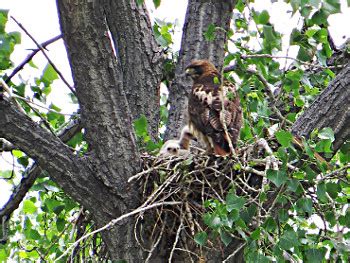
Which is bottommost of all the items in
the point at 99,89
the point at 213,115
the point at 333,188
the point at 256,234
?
the point at 256,234

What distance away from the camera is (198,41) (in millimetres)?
5590

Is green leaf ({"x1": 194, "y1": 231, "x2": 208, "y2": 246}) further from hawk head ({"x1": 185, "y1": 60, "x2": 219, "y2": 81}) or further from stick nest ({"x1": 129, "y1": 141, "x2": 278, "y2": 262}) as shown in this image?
hawk head ({"x1": 185, "y1": 60, "x2": 219, "y2": 81})

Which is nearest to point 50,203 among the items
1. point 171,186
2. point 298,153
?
point 171,186

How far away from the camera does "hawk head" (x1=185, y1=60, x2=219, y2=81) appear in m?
5.32

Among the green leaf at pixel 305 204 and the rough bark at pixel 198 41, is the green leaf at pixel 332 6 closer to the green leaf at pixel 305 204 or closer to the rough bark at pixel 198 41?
the green leaf at pixel 305 204

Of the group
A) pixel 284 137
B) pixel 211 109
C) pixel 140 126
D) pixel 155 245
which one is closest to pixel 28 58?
pixel 140 126

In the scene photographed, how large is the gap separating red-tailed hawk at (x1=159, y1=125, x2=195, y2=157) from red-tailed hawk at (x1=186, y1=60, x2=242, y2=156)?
0.24 feet

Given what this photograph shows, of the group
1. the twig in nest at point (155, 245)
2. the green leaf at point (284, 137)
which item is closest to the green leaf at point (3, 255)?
the twig in nest at point (155, 245)

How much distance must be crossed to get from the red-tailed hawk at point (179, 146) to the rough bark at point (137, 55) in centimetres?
19

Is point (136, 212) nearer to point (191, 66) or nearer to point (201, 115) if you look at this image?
point (201, 115)

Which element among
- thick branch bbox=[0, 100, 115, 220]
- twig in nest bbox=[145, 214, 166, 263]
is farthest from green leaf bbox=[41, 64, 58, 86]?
twig in nest bbox=[145, 214, 166, 263]

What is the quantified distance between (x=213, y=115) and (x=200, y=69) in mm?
481

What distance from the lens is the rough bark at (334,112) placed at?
4.25 meters

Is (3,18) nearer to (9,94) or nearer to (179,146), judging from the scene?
(9,94)
